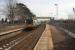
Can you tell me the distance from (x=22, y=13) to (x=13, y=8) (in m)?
27.4

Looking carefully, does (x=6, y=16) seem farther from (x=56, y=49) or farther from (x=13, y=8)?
(x=56, y=49)

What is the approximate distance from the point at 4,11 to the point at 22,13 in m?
19.0

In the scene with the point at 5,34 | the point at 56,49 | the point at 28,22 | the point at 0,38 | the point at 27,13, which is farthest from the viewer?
the point at 27,13

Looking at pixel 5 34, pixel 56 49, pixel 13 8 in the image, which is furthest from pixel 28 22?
pixel 56 49

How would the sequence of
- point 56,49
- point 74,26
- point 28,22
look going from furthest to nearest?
point 28,22 < point 74,26 < point 56,49

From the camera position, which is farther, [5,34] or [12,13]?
[12,13]

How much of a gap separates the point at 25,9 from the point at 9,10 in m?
31.3

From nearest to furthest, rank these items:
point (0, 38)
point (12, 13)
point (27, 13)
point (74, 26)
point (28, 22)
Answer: point (0, 38) < point (74, 26) < point (12, 13) < point (28, 22) < point (27, 13)

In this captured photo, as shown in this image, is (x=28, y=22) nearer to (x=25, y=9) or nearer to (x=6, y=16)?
(x=6, y=16)

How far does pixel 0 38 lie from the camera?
34156 mm

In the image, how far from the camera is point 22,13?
125750mm

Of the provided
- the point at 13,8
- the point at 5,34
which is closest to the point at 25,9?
the point at 13,8

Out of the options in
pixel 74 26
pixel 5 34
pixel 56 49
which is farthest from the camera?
pixel 74 26

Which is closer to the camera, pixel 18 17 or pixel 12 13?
pixel 12 13
